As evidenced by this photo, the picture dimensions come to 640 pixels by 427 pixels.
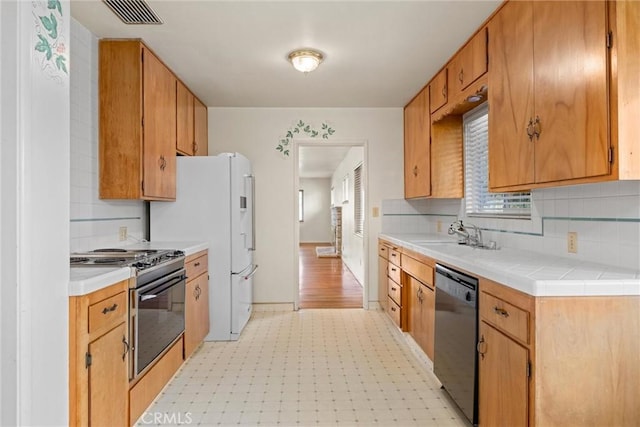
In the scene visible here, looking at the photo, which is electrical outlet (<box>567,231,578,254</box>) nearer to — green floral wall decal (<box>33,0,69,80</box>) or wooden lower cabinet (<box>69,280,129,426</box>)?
wooden lower cabinet (<box>69,280,129,426</box>)

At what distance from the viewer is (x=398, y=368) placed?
2695 millimetres

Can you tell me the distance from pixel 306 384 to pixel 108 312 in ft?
4.55

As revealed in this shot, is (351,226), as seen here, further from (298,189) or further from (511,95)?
(511,95)

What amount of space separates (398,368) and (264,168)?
2.59 meters

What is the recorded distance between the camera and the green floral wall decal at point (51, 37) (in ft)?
4.21

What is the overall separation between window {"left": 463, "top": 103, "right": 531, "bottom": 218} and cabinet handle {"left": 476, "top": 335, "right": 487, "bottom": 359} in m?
1.12

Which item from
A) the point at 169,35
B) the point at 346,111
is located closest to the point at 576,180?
the point at 169,35

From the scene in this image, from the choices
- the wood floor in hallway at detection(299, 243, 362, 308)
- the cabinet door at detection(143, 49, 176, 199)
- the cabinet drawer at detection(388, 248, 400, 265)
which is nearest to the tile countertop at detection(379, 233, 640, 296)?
the cabinet drawer at detection(388, 248, 400, 265)

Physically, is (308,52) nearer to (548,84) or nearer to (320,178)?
(548,84)

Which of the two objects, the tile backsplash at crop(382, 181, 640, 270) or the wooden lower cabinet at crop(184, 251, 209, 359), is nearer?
the tile backsplash at crop(382, 181, 640, 270)

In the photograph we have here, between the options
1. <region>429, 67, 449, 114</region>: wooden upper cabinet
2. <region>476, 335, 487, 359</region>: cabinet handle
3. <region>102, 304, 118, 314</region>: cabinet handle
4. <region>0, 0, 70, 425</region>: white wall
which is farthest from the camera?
<region>429, 67, 449, 114</region>: wooden upper cabinet

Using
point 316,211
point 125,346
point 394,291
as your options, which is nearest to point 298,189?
point 394,291

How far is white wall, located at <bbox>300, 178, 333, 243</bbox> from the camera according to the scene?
1219 cm

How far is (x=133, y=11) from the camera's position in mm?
2162
